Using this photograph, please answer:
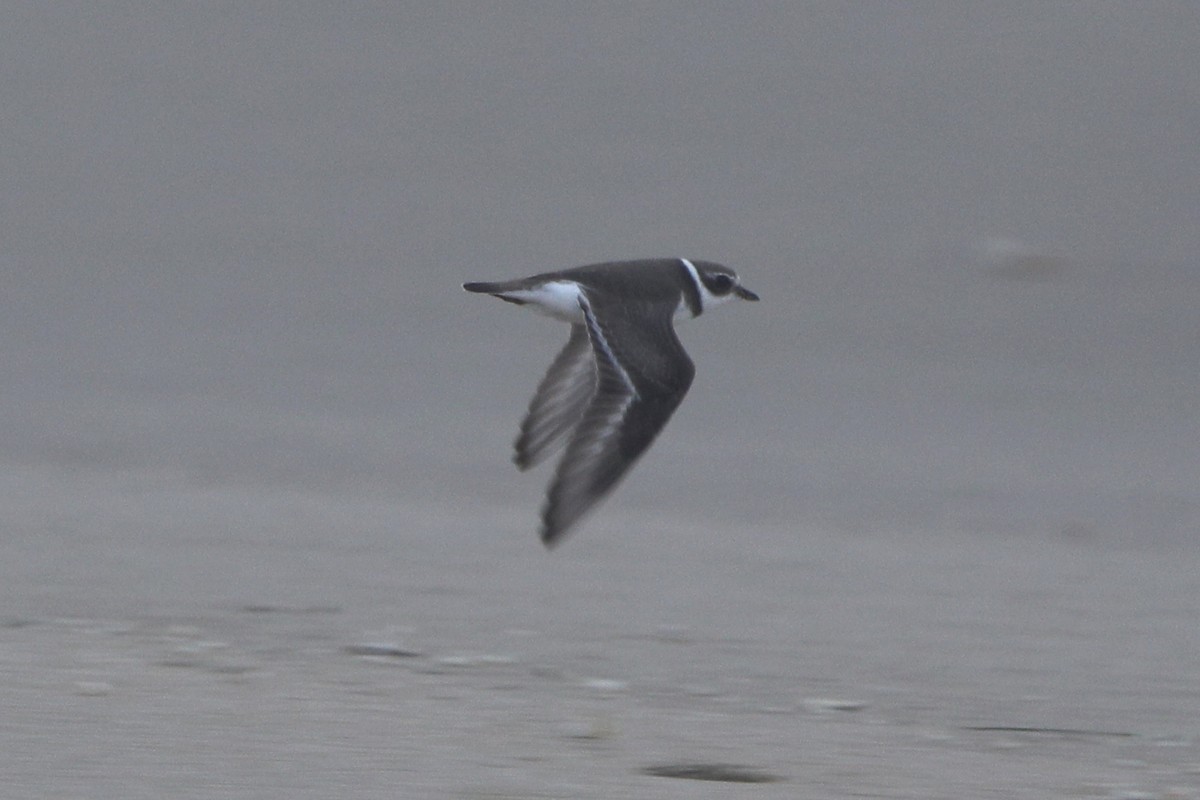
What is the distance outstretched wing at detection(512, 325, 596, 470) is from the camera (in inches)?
203

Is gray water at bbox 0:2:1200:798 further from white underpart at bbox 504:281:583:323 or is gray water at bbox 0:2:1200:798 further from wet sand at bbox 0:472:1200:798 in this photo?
white underpart at bbox 504:281:583:323

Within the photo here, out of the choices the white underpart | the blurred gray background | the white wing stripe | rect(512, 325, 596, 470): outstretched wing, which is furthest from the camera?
the blurred gray background

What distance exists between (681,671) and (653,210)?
7.35 m

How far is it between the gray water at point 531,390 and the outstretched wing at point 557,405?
561 millimetres

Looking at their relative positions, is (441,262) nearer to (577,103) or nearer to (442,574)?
(577,103)

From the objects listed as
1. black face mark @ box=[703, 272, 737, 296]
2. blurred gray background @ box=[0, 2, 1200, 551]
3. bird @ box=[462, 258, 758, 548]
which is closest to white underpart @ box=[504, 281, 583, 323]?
bird @ box=[462, 258, 758, 548]

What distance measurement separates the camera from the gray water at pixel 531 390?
4711 millimetres

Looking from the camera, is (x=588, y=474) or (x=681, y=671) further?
(x=681, y=671)

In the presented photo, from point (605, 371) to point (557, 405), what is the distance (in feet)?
1.41

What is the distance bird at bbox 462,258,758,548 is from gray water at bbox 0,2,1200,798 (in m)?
0.53

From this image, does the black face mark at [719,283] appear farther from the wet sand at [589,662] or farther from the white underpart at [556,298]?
the wet sand at [589,662]

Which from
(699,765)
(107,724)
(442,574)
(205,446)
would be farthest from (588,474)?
(205,446)

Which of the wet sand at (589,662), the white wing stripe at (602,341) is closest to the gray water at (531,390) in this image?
the wet sand at (589,662)

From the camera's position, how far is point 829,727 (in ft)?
15.8
